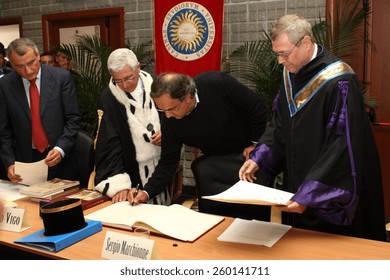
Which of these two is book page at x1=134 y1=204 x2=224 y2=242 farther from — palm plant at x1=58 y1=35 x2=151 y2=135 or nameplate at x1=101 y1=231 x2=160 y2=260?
palm plant at x1=58 y1=35 x2=151 y2=135

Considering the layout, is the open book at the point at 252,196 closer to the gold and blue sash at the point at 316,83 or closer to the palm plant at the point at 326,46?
the gold and blue sash at the point at 316,83

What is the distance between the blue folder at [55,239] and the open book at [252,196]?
53 centimetres

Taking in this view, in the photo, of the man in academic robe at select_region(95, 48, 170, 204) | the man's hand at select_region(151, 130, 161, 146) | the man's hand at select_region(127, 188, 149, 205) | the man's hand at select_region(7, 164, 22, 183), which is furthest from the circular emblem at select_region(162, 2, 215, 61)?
→ the man's hand at select_region(127, 188, 149, 205)

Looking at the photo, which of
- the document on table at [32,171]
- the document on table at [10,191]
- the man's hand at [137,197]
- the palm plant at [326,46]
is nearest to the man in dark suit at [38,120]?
the document on table at [10,191]

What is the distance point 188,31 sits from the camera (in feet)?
13.9

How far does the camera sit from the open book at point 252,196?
1.34 metres

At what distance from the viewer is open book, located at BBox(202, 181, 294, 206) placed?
1338 mm

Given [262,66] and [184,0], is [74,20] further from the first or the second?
[262,66]

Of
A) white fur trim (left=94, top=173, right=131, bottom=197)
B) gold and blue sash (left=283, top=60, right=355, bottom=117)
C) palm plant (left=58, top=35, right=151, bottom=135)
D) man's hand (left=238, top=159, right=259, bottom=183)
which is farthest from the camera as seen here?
palm plant (left=58, top=35, right=151, bottom=135)

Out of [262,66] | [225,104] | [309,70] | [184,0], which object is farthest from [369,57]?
[309,70]

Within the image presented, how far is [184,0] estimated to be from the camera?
4168 mm

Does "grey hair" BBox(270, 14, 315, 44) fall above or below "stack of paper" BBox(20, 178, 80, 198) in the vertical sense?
above

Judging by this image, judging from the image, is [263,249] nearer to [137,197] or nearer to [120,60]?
[137,197]

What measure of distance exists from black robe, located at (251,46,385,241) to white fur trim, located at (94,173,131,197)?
0.67m
